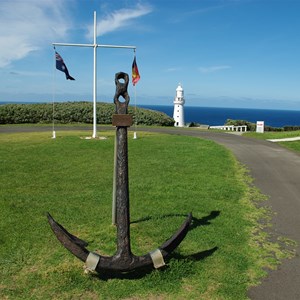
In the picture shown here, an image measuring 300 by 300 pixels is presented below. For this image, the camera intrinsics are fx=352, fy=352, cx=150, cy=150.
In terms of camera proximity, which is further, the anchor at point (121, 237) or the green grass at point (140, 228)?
the green grass at point (140, 228)

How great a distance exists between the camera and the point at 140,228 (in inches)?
233

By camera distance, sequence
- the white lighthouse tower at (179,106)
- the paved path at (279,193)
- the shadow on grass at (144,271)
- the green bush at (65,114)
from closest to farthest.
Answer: the paved path at (279,193) < the shadow on grass at (144,271) < the green bush at (65,114) < the white lighthouse tower at (179,106)

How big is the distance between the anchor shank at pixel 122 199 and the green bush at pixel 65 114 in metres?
26.8

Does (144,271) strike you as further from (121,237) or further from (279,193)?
(279,193)

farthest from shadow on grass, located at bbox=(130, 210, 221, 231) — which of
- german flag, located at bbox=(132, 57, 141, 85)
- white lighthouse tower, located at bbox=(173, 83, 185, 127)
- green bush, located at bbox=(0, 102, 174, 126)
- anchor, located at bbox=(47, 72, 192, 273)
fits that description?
white lighthouse tower, located at bbox=(173, 83, 185, 127)

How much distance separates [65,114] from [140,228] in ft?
91.5

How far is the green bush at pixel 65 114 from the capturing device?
102 ft

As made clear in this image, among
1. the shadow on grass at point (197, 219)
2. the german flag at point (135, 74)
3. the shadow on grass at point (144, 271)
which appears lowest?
the shadow on grass at point (144, 271)

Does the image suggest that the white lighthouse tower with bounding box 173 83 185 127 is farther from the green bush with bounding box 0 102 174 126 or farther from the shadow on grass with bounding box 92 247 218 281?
the shadow on grass with bounding box 92 247 218 281

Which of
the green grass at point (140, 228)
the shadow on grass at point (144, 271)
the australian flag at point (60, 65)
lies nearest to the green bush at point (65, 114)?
the australian flag at point (60, 65)

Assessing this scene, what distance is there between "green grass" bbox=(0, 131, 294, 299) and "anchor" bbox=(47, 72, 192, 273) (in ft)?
1.26

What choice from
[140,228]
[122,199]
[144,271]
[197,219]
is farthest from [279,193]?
[122,199]

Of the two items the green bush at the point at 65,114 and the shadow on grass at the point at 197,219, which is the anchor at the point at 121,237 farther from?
the green bush at the point at 65,114

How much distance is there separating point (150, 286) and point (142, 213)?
2.42 m
